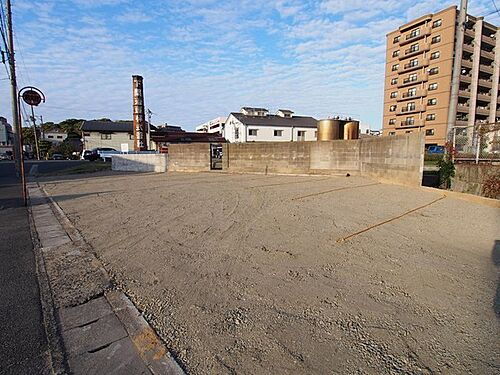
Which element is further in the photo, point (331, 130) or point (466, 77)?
point (466, 77)

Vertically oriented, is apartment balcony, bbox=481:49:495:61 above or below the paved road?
above

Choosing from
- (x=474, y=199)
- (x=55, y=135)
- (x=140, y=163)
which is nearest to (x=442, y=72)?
(x=474, y=199)

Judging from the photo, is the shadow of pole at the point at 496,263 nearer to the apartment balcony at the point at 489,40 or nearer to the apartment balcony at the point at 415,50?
the apartment balcony at the point at 415,50

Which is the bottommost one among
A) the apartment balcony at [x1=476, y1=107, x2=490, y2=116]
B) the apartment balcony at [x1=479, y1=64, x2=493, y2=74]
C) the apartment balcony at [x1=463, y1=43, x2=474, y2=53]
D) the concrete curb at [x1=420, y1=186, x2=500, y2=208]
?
the concrete curb at [x1=420, y1=186, x2=500, y2=208]

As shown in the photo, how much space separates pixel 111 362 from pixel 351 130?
42.6ft

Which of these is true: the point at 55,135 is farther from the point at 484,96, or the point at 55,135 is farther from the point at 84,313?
the point at 484,96

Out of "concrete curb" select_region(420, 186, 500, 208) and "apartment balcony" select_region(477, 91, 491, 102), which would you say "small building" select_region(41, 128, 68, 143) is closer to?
"concrete curb" select_region(420, 186, 500, 208)

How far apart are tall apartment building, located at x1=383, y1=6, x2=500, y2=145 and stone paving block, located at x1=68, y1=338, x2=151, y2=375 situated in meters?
40.1

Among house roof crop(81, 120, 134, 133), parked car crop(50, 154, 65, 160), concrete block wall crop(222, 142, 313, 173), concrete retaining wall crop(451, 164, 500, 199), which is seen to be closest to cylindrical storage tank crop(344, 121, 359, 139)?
concrete block wall crop(222, 142, 313, 173)

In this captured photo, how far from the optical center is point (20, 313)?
2271 mm

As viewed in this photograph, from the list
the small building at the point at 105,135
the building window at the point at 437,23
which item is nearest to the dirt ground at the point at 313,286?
the small building at the point at 105,135

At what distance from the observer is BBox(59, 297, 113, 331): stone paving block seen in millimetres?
2162

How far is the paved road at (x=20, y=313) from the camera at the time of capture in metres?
1.76

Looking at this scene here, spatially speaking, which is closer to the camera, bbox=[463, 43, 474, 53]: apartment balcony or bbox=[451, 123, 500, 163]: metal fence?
bbox=[451, 123, 500, 163]: metal fence
